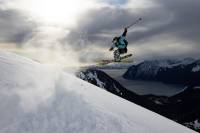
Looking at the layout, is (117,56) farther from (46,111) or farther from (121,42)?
(46,111)

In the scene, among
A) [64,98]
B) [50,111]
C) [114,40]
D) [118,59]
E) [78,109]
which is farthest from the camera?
[118,59]

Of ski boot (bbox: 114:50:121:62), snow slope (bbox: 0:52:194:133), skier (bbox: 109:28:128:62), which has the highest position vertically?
skier (bbox: 109:28:128:62)

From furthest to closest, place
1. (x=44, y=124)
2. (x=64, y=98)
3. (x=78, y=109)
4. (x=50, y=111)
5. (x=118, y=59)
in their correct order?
(x=118, y=59) → (x=64, y=98) → (x=78, y=109) → (x=50, y=111) → (x=44, y=124)

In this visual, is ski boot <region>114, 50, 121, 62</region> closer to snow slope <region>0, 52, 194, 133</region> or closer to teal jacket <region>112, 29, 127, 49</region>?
teal jacket <region>112, 29, 127, 49</region>

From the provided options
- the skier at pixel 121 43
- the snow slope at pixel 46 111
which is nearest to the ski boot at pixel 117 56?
the skier at pixel 121 43

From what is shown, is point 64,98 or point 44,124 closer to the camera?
point 44,124

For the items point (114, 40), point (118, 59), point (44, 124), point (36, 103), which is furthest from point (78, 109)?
point (118, 59)

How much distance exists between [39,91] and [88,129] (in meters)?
4.23

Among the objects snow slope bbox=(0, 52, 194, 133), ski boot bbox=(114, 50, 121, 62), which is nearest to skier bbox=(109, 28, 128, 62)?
ski boot bbox=(114, 50, 121, 62)

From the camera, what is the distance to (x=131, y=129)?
14.0m

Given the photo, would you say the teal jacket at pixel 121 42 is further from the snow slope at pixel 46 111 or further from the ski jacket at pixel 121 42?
the snow slope at pixel 46 111

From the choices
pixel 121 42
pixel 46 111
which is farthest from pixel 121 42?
pixel 46 111

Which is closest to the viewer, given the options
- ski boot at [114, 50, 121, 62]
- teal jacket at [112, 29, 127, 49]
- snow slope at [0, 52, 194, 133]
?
snow slope at [0, 52, 194, 133]

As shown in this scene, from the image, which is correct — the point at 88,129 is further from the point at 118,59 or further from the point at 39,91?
the point at 118,59
